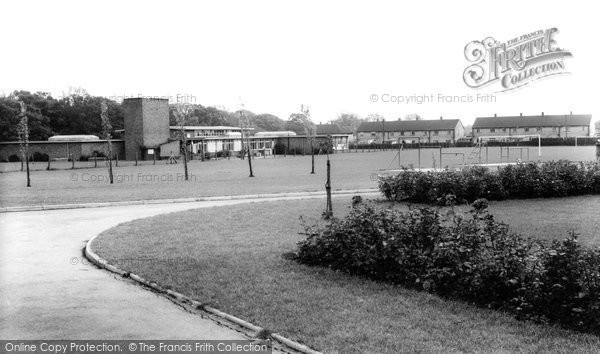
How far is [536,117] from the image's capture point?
121 metres

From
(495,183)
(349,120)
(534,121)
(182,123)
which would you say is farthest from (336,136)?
(349,120)

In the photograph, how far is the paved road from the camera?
21.2 ft

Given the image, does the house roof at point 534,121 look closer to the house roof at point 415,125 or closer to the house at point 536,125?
the house at point 536,125

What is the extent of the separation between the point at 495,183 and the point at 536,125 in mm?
111361

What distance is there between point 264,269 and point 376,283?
2.03 metres

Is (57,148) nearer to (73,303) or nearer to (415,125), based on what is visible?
(73,303)

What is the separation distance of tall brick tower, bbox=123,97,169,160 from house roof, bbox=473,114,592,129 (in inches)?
3165

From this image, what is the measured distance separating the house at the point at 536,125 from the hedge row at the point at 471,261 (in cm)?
10921

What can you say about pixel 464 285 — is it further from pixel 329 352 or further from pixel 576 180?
pixel 576 180

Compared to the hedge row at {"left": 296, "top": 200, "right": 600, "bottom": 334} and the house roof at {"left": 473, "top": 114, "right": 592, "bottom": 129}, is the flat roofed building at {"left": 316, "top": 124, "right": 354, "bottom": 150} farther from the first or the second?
the hedge row at {"left": 296, "top": 200, "right": 600, "bottom": 334}

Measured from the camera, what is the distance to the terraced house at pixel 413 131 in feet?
418

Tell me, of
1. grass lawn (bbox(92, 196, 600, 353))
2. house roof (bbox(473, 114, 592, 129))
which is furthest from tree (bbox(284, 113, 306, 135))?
grass lawn (bbox(92, 196, 600, 353))

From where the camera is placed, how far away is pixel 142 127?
239ft

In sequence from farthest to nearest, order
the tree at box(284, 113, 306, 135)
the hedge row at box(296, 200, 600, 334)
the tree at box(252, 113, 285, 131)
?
the tree at box(252, 113, 285, 131) → the tree at box(284, 113, 306, 135) → the hedge row at box(296, 200, 600, 334)
